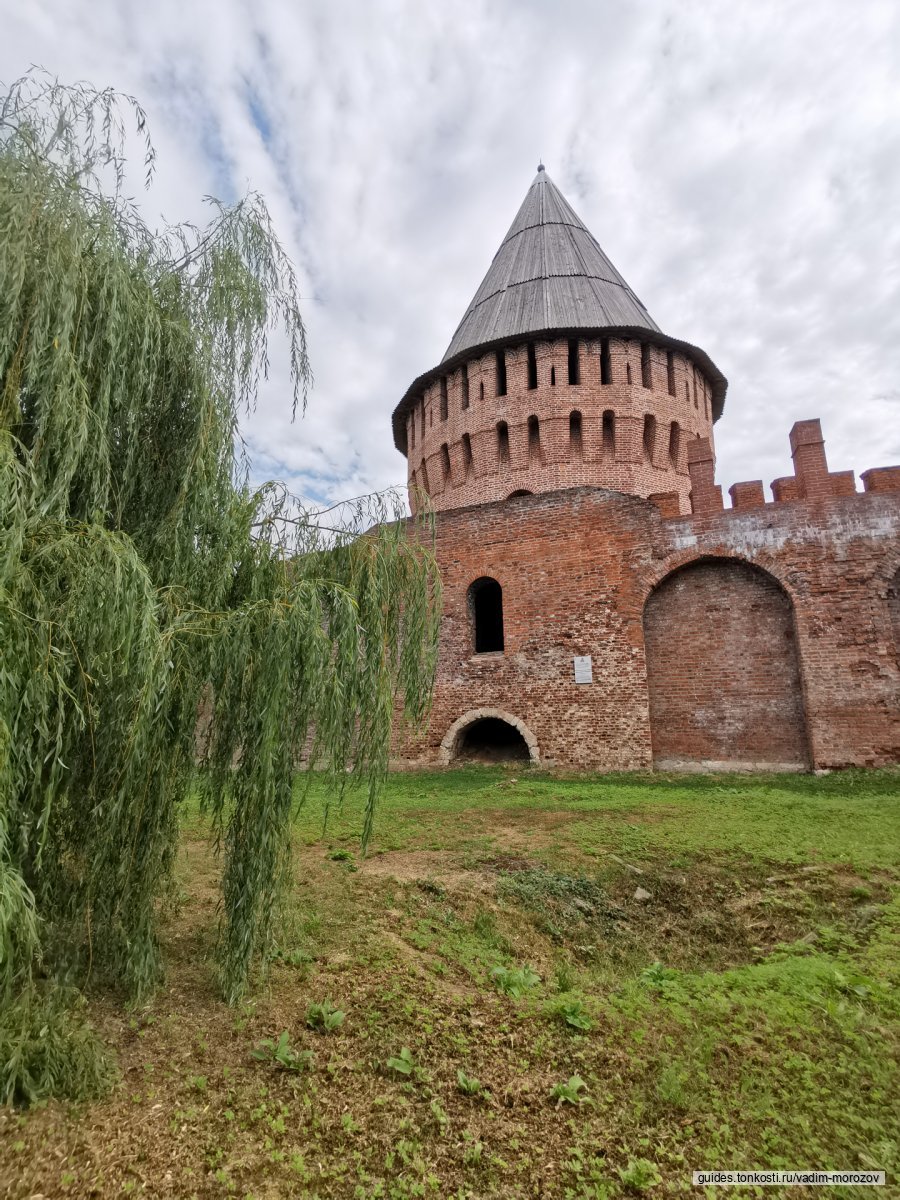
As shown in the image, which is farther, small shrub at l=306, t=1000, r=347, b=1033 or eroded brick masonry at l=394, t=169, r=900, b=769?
eroded brick masonry at l=394, t=169, r=900, b=769

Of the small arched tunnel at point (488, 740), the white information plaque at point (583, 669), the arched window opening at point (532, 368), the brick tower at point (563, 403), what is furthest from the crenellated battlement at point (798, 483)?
the arched window opening at point (532, 368)

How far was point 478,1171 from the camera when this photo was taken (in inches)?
108

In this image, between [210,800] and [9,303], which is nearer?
[9,303]

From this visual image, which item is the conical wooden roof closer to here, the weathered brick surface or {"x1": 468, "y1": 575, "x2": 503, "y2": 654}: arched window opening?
{"x1": 468, "y1": 575, "x2": 503, "y2": 654}: arched window opening

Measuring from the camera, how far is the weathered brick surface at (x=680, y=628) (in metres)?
10.8

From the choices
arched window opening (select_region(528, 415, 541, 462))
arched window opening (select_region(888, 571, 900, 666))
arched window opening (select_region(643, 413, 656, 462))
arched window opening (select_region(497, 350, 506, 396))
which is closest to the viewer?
arched window opening (select_region(888, 571, 900, 666))

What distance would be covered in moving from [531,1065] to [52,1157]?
7.11 ft

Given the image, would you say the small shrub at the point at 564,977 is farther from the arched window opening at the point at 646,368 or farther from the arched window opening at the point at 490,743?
the arched window opening at the point at 646,368

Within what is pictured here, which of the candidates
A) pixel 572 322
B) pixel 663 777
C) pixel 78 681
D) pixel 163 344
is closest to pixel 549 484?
pixel 572 322

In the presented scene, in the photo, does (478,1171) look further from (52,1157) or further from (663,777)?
(663,777)

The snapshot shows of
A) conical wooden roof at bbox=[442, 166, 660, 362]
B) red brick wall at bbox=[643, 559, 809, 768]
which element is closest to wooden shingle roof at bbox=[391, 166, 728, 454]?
conical wooden roof at bbox=[442, 166, 660, 362]

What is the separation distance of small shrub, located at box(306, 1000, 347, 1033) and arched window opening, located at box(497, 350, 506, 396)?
17.1 meters

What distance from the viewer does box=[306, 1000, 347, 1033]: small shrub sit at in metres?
3.65

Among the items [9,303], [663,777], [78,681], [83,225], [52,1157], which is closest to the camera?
[52,1157]
